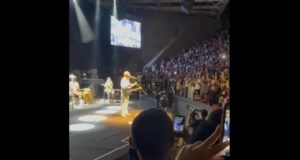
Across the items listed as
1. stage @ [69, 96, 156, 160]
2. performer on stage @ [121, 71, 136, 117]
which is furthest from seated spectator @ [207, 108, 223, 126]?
performer on stage @ [121, 71, 136, 117]

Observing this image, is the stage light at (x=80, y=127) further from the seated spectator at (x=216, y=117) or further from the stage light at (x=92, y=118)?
the seated spectator at (x=216, y=117)

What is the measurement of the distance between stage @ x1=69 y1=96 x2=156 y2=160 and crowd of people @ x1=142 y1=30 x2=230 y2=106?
1.00 meters

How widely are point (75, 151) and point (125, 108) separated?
273cm

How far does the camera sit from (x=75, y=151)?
353 cm

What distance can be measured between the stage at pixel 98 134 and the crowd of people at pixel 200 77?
3.29ft

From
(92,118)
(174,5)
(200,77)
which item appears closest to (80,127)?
(92,118)

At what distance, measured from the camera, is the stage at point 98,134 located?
344 cm

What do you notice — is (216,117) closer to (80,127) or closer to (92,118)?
(80,127)

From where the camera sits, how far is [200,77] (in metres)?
4.90
